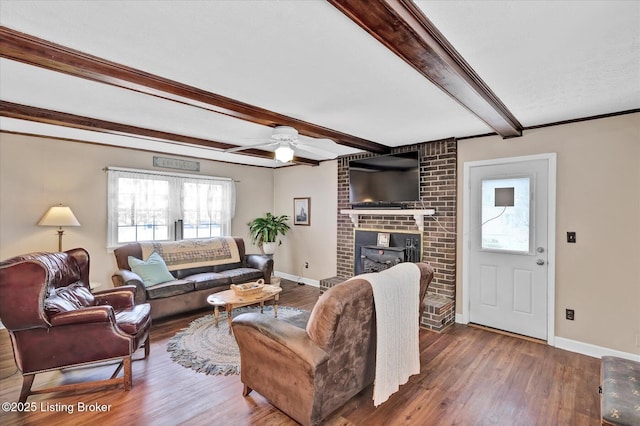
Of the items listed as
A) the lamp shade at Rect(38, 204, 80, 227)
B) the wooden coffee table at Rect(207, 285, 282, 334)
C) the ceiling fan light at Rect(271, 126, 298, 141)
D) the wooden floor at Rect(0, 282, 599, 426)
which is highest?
the ceiling fan light at Rect(271, 126, 298, 141)

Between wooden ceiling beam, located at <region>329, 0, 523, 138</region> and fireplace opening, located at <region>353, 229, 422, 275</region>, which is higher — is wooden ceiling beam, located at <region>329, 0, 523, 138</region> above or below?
above

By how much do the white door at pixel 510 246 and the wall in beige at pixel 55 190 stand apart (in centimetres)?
493

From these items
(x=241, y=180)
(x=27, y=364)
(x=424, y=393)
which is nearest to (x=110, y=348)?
(x=27, y=364)

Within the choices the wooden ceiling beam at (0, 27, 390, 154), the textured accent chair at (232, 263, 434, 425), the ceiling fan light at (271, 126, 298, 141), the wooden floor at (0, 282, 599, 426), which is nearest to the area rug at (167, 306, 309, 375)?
the wooden floor at (0, 282, 599, 426)

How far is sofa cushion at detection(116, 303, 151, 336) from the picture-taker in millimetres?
2561

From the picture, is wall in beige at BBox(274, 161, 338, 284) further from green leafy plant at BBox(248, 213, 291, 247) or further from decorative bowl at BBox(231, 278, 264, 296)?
decorative bowl at BBox(231, 278, 264, 296)

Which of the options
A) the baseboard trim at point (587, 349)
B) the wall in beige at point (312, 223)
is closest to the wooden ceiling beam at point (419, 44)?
the baseboard trim at point (587, 349)

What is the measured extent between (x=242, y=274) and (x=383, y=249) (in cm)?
219

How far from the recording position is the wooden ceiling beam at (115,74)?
1.75 m

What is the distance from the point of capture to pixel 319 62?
6.52 ft

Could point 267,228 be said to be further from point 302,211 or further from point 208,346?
point 208,346

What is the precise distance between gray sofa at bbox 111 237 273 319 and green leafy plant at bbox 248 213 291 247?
59cm

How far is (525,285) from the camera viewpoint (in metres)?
3.50

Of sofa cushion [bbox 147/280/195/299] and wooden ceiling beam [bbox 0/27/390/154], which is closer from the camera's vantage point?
wooden ceiling beam [bbox 0/27/390/154]
